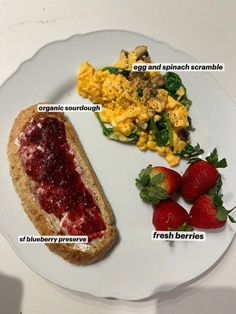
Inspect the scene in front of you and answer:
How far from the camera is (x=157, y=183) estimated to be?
155 centimetres

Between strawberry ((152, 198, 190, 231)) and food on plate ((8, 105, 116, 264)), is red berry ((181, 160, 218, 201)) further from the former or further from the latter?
food on plate ((8, 105, 116, 264))

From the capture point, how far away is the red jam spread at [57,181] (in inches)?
59.6

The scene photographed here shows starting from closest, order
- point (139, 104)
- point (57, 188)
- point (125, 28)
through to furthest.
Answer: point (57, 188) < point (139, 104) < point (125, 28)

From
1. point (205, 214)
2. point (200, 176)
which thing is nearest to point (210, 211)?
point (205, 214)

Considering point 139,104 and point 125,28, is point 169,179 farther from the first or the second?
point 125,28

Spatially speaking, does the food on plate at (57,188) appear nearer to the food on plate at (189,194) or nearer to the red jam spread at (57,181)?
the red jam spread at (57,181)

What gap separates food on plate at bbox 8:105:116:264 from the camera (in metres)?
1.51

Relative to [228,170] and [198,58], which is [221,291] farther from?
[198,58]

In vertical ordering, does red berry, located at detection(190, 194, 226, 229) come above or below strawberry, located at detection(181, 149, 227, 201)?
below

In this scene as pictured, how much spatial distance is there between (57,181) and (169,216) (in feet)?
1.29

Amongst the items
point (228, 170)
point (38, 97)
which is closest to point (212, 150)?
point (228, 170)

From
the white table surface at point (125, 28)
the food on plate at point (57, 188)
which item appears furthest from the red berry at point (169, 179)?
the white table surface at point (125, 28)

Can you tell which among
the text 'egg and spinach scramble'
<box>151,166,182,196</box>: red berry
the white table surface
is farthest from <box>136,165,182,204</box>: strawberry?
the white table surface

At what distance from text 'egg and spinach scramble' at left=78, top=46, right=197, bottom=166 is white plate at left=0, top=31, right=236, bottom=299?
0.15 ft
